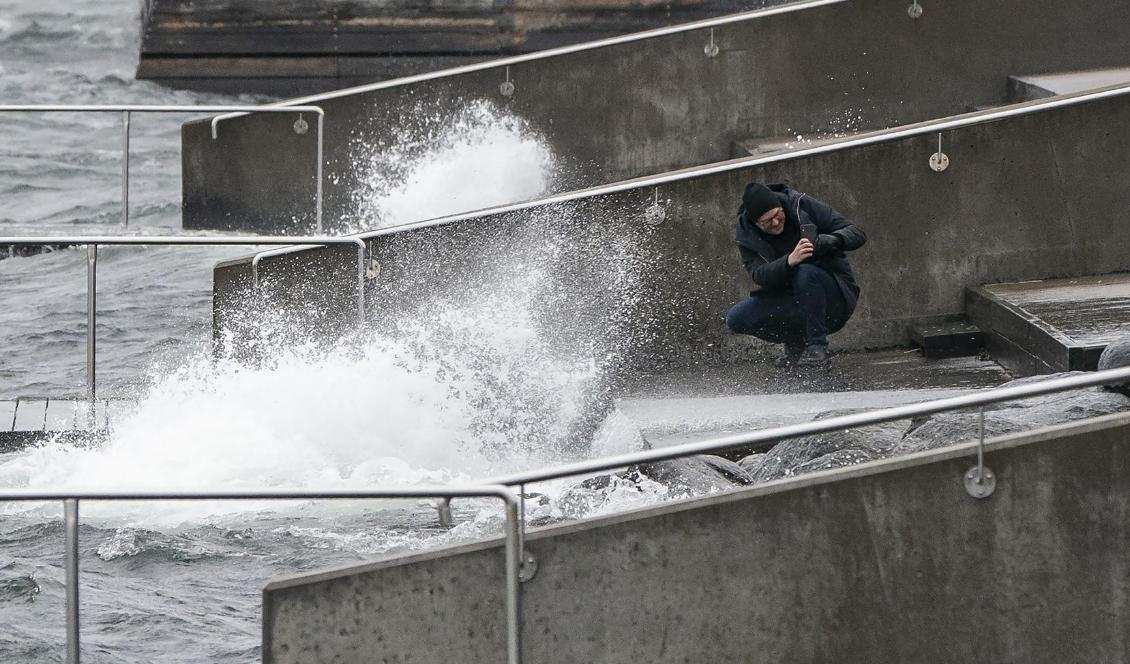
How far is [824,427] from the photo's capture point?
5.91 metres

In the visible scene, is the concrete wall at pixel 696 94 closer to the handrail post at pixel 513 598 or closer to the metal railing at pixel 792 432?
the metal railing at pixel 792 432

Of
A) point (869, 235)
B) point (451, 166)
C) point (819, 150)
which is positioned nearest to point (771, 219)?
point (819, 150)

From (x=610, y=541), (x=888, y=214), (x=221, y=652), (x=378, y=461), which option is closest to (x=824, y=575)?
(x=610, y=541)

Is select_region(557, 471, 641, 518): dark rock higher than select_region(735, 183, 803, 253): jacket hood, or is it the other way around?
select_region(735, 183, 803, 253): jacket hood

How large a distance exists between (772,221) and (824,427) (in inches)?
145

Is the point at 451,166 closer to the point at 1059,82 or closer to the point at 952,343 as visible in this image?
the point at 1059,82

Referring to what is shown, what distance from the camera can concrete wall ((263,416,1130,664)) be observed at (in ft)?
20.4

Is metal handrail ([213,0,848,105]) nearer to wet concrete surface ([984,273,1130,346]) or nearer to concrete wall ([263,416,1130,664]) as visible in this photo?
wet concrete surface ([984,273,1130,346])

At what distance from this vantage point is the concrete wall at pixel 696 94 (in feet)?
46.3

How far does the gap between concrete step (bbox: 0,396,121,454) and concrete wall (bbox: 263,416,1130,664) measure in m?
4.67

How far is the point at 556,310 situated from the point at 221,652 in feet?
12.7

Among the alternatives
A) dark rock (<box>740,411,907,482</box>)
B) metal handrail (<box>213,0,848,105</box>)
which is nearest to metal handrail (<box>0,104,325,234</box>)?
metal handrail (<box>213,0,848,105</box>)

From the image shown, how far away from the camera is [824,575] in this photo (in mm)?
6324

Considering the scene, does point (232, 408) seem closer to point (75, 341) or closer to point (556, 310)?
point (556, 310)
